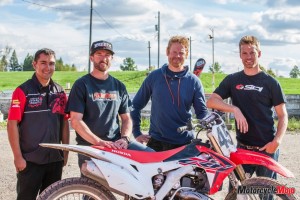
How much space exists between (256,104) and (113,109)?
144 centimetres

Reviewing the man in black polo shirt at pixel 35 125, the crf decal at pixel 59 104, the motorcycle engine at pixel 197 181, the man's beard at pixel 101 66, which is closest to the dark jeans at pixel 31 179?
the man in black polo shirt at pixel 35 125

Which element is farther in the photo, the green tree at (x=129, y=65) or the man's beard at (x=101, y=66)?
the green tree at (x=129, y=65)

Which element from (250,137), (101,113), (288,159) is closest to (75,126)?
(101,113)

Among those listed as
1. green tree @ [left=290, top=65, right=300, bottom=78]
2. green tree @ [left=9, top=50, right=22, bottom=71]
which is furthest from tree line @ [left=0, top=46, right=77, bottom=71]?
green tree @ [left=290, top=65, right=300, bottom=78]

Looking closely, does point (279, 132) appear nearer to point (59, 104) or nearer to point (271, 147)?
point (271, 147)

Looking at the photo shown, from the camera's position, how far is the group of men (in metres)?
4.59

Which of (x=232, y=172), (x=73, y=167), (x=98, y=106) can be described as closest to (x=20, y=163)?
(x=98, y=106)

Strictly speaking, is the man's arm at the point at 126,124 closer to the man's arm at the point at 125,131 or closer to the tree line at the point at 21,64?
the man's arm at the point at 125,131

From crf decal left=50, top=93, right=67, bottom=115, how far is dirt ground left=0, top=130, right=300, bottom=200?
216cm

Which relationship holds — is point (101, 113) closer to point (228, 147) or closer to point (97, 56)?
point (97, 56)

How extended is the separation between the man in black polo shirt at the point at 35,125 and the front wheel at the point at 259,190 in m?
1.84

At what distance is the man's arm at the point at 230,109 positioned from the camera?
4652mm

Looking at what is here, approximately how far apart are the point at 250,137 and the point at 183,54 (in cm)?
112

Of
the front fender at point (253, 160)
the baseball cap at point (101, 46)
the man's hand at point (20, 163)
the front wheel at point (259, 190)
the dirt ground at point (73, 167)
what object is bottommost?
the dirt ground at point (73, 167)
